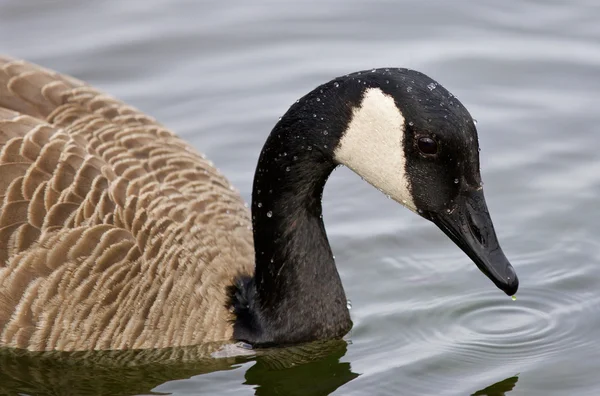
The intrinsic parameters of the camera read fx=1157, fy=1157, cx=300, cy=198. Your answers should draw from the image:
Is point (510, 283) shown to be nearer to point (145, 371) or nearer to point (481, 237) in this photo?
point (481, 237)

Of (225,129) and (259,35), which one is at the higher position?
(259,35)

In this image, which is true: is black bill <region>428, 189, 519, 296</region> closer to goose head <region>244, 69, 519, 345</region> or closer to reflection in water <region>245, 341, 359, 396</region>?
goose head <region>244, 69, 519, 345</region>

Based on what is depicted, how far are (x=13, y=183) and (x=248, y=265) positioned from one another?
1.74 meters

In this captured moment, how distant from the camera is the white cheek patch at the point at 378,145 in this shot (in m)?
6.83

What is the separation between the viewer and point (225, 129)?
10484 mm

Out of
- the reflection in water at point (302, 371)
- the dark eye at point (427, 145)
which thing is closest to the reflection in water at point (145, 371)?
the reflection in water at point (302, 371)

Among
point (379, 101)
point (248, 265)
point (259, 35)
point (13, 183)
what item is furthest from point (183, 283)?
point (259, 35)

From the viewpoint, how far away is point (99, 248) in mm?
7547

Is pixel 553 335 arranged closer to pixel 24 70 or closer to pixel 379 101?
pixel 379 101

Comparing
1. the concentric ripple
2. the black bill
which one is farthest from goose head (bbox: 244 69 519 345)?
the concentric ripple

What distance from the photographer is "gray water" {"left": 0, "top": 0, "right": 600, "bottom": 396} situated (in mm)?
7777

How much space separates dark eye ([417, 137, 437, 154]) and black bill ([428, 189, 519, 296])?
0.34 m

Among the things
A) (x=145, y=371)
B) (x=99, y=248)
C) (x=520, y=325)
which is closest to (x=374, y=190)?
(x=520, y=325)

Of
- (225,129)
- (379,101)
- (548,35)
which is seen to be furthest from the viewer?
(548,35)
